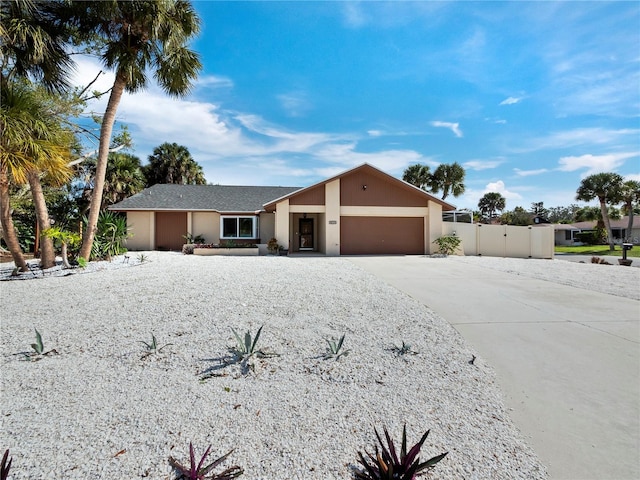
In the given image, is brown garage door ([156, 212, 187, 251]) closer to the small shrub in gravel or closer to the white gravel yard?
the white gravel yard

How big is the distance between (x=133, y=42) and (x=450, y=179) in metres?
29.3

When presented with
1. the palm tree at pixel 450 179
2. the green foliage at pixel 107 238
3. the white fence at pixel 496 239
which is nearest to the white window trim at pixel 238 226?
the green foliage at pixel 107 238

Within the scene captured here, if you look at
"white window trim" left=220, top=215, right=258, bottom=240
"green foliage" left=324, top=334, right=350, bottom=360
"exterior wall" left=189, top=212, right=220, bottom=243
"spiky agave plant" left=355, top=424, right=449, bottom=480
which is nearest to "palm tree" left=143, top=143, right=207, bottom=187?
"exterior wall" left=189, top=212, right=220, bottom=243

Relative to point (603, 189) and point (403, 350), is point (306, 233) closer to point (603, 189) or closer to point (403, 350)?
→ point (403, 350)

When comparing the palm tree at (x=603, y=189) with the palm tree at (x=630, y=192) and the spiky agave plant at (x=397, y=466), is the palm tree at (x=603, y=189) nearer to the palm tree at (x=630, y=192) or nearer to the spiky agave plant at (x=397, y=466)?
the palm tree at (x=630, y=192)

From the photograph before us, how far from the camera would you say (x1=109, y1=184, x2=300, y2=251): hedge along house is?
64.3 feet

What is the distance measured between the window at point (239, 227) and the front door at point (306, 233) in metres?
3.23

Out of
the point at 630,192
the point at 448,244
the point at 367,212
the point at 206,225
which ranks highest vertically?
the point at 630,192

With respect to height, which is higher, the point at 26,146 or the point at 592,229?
the point at 26,146

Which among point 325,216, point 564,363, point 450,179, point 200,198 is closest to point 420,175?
point 450,179

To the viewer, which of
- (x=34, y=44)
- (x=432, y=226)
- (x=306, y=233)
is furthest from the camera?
(x=306, y=233)

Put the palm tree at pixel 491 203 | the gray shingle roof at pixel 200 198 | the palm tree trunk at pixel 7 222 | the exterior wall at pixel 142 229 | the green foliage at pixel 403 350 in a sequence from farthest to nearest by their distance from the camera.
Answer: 1. the palm tree at pixel 491 203
2. the gray shingle roof at pixel 200 198
3. the exterior wall at pixel 142 229
4. the palm tree trunk at pixel 7 222
5. the green foliage at pixel 403 350

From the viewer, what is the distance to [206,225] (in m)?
20.4

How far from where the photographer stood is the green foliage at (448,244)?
1777 cm
